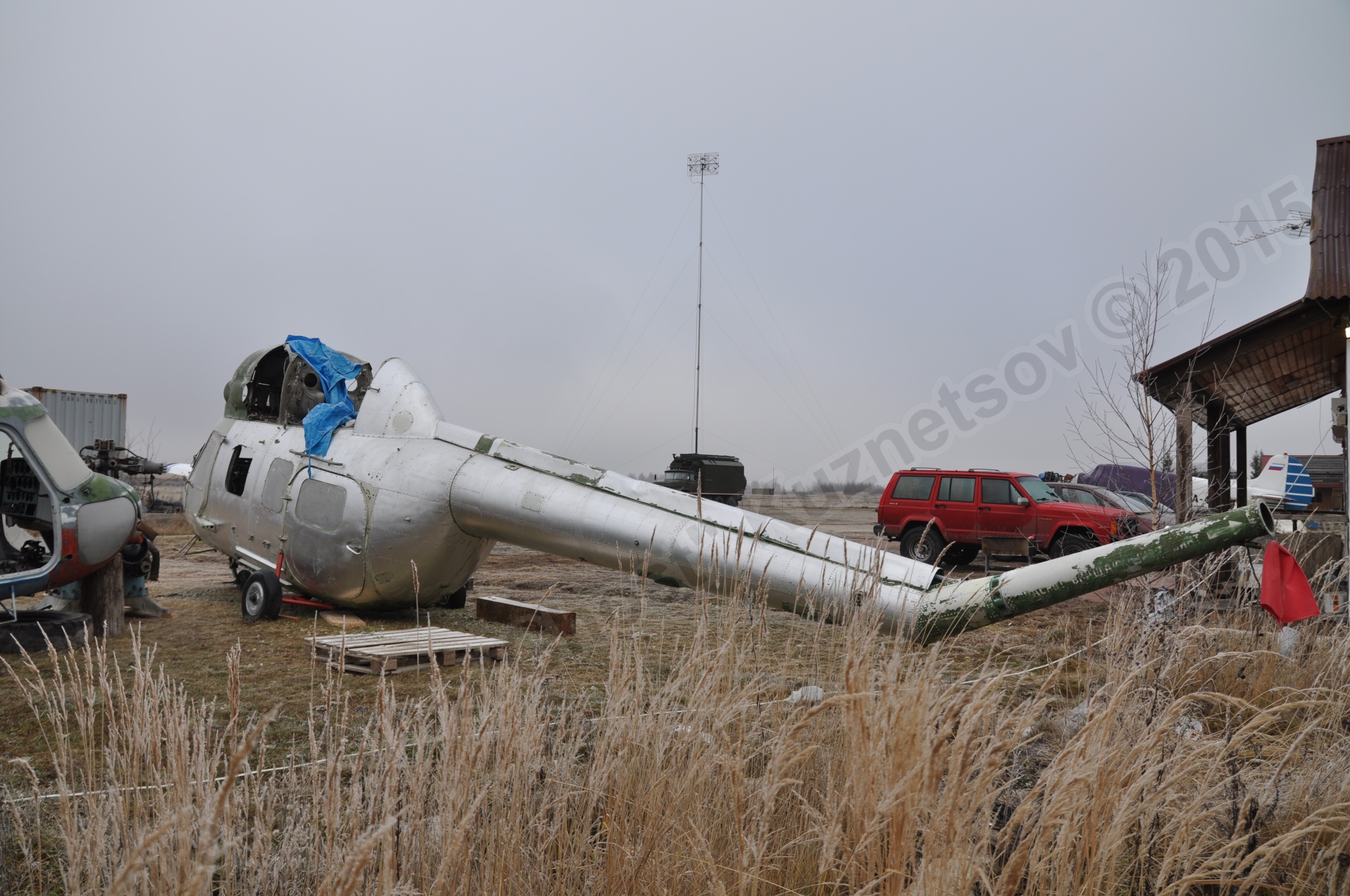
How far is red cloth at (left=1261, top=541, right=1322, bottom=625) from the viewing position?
13.0ft

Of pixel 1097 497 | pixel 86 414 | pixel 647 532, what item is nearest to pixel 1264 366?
pixel 1097 497

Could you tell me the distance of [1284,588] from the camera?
157 inches

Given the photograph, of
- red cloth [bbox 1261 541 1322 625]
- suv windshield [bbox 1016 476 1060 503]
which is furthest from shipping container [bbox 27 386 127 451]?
red cloth [bbox 1261 541 1322 625]

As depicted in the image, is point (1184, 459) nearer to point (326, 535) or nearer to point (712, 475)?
point (326, 535)

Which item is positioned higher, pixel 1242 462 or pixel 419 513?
pixel 1242 462

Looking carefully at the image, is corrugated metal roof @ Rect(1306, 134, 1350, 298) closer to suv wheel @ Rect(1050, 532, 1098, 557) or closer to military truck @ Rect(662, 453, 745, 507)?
suv wheel @ Rect(1050, 532, 1098, 557)

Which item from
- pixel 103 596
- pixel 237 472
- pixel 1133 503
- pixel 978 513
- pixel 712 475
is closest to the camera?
pixel 103 596

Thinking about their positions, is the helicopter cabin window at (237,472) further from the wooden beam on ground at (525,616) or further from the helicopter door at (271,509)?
the wooden beam on ground at (525,616)

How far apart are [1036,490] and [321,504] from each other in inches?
537

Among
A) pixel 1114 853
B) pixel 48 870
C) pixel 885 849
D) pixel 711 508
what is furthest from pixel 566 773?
pixel 711 508

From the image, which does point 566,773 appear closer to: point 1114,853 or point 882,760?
point 882,760

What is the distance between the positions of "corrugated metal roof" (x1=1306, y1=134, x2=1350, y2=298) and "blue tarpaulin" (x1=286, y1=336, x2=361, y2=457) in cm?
1078

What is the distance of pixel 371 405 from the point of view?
934 centimetres

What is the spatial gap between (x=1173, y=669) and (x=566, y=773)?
4.02m
